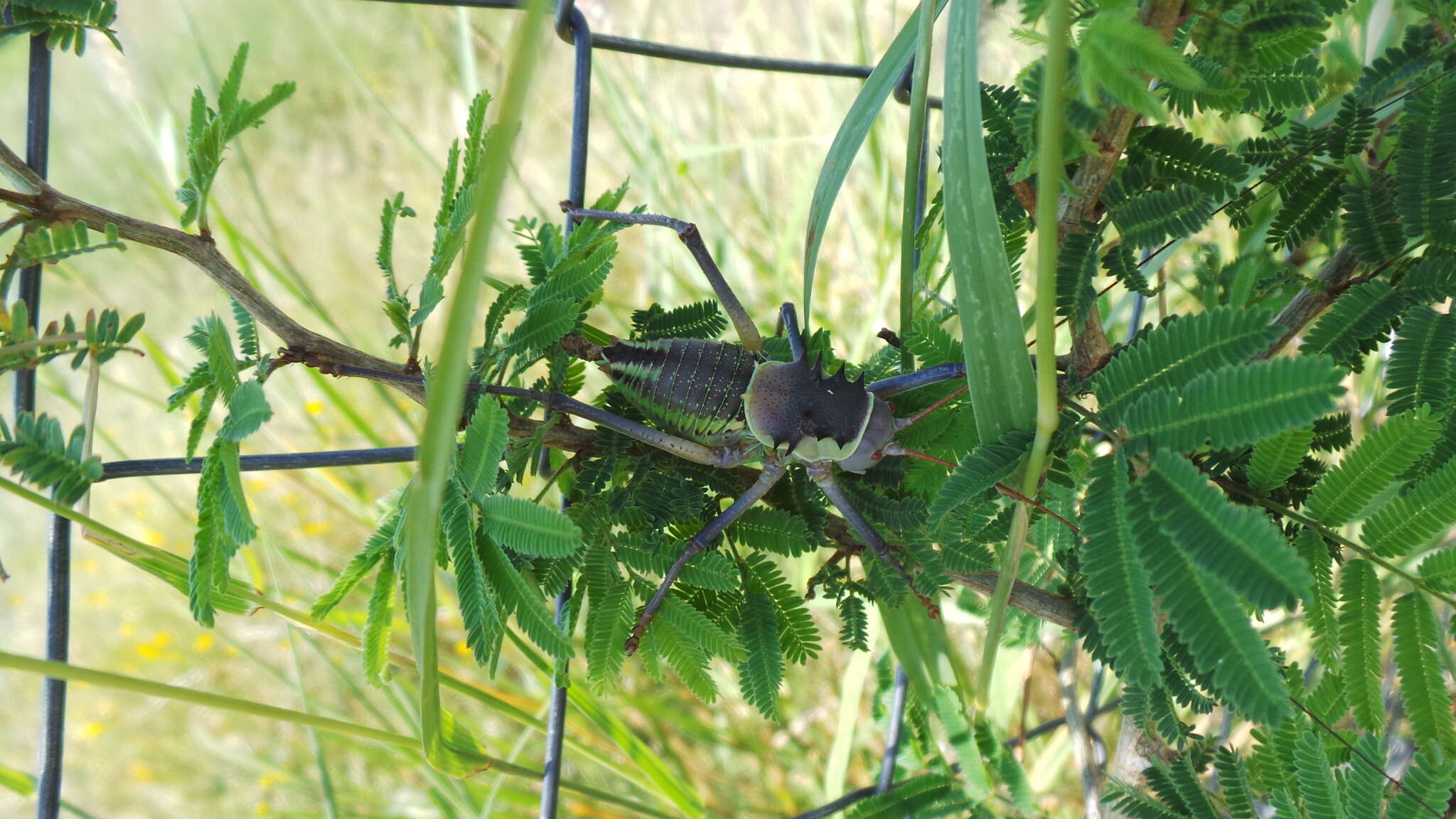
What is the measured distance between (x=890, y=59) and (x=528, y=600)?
13.8 inches

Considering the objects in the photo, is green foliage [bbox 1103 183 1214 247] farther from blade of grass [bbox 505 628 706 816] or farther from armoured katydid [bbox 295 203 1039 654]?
blade of grass [bbox 505 628 706 816]

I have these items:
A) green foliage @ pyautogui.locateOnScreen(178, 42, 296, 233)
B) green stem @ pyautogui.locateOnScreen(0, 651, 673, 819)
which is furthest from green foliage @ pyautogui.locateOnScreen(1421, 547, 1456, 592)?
green foliage @ pyautogui.locateOnScreen(178, 42, 296, 233)

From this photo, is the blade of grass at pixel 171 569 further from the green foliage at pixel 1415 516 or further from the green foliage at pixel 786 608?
the green foliage at pixel 1415 516

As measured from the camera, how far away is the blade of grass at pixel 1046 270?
27 centimetres

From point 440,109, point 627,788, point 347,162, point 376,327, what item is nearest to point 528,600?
point 627,788

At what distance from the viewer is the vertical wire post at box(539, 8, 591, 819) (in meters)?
0.55

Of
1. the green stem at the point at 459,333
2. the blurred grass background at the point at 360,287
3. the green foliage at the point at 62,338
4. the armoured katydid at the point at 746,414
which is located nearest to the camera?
the green stem at the point at 459,333

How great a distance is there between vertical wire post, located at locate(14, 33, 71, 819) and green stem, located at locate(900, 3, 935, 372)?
46 cm

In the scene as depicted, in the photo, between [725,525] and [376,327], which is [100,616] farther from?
[725,525]

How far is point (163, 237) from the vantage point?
0.39 metres

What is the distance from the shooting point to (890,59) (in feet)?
1.52

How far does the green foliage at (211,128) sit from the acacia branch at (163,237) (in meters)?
0.02

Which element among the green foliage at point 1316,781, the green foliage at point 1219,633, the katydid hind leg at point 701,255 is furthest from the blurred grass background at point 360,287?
the green foliage at point 1219,633

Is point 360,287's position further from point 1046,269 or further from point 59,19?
point 1046,269
